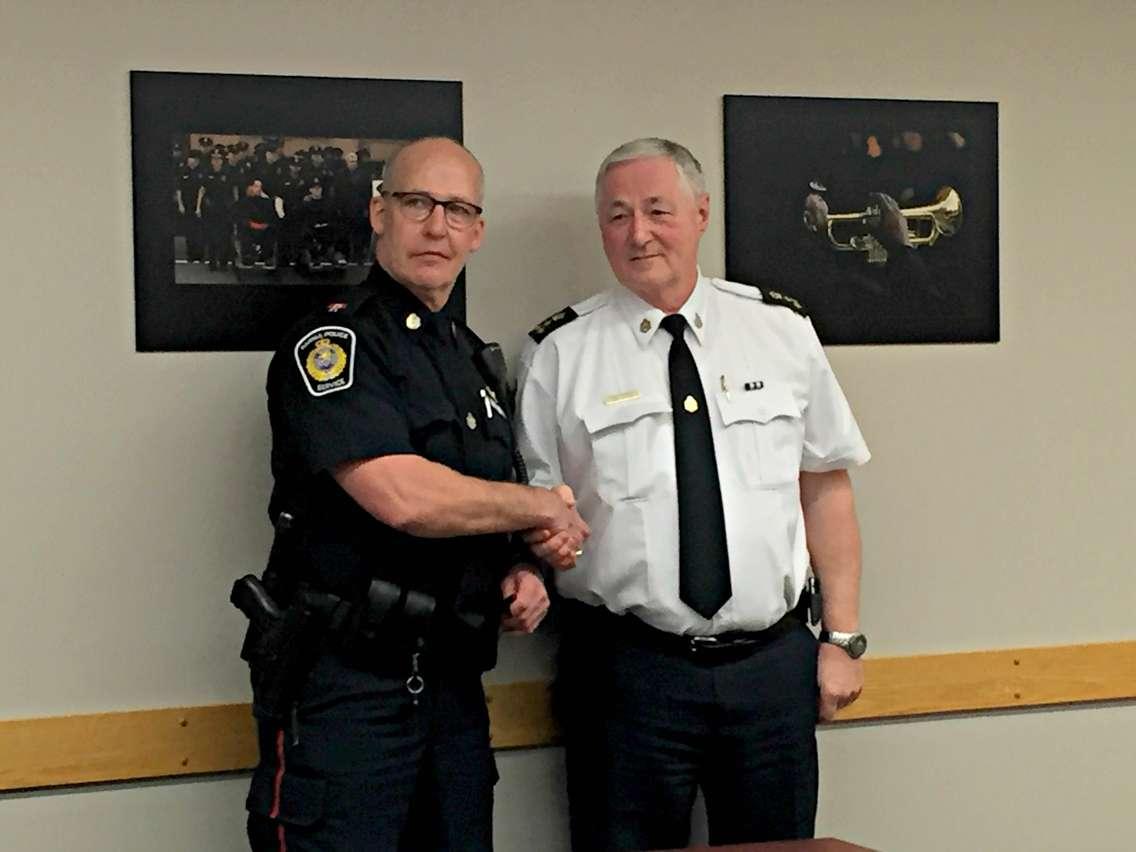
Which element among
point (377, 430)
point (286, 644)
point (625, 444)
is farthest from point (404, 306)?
point (286, 644)

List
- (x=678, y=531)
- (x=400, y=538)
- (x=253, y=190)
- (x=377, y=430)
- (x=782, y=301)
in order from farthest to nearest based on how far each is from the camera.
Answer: (x=782, y=301), (x=253, y=190), (x=678, y=531), (x=400, y=538), (x=377, y=430)

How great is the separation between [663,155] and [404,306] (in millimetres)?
612

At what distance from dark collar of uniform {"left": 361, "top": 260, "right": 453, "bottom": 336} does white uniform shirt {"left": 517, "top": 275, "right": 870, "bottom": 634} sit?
0.33 m

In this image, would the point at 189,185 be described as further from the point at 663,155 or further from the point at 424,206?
the point at 663,155

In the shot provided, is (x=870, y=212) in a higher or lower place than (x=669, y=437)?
higher

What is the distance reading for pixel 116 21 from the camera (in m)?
2.82

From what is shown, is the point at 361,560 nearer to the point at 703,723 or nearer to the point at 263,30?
the point at 703,723

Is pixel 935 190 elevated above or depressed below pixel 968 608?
above

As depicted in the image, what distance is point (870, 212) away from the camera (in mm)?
3250

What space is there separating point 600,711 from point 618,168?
107 centimetres

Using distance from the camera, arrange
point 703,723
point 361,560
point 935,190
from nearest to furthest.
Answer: point 361,560, point 703,723, point 935,190

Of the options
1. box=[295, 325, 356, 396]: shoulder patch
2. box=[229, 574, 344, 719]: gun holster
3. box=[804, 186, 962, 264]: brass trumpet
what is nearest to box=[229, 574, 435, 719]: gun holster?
box=[229, 574, 344, 719]: gun holster

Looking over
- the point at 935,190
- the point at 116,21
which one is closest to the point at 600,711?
the point at 935,190

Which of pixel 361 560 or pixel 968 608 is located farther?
pixel 968 608
